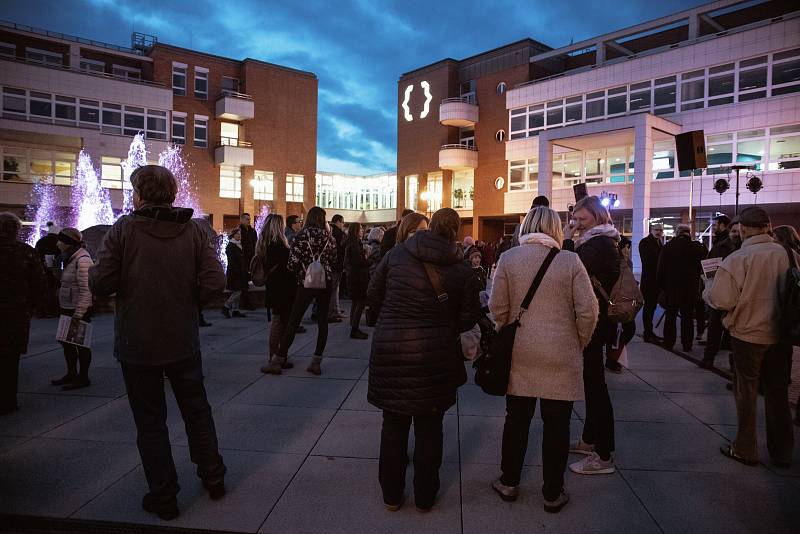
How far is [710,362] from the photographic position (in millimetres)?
6988

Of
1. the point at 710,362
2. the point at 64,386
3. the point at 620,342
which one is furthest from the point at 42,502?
the point at 710,362

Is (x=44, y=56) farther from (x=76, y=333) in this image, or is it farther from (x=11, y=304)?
(x=76, y=333)

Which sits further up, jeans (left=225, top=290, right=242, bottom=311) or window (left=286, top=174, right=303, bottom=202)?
window (left=286, top=174, right=303, bottom=202)

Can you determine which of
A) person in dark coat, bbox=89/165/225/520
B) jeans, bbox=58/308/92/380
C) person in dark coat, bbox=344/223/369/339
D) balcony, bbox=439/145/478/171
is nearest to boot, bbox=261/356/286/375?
jeans, bbox=58/308/92/380

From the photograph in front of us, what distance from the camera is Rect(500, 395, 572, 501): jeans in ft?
10.4

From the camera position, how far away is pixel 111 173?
Result: 31734 millimetres

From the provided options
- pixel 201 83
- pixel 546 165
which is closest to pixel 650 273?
pixel 546 165

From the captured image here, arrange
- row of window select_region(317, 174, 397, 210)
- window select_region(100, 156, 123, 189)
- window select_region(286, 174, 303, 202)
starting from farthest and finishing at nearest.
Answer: row of window select_region(317, 174, 397, 210)
window select_region(286, 174, 303, 202)
window select_region(100, 156, 123, 189)

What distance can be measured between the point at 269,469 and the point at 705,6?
33.2 meters

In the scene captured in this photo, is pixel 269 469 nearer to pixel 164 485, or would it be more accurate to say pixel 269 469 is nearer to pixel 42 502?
pixel 164 485

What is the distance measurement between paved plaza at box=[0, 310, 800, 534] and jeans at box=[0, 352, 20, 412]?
0.16 meters

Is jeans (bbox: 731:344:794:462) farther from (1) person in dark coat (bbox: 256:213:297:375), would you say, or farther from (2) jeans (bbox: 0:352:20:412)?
(2) jeans (bbox: 0:352:20:412)

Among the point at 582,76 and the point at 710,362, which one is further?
the point at 582,76

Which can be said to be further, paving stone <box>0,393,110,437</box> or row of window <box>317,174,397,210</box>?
row of window <box>317,174,397,210</box>
